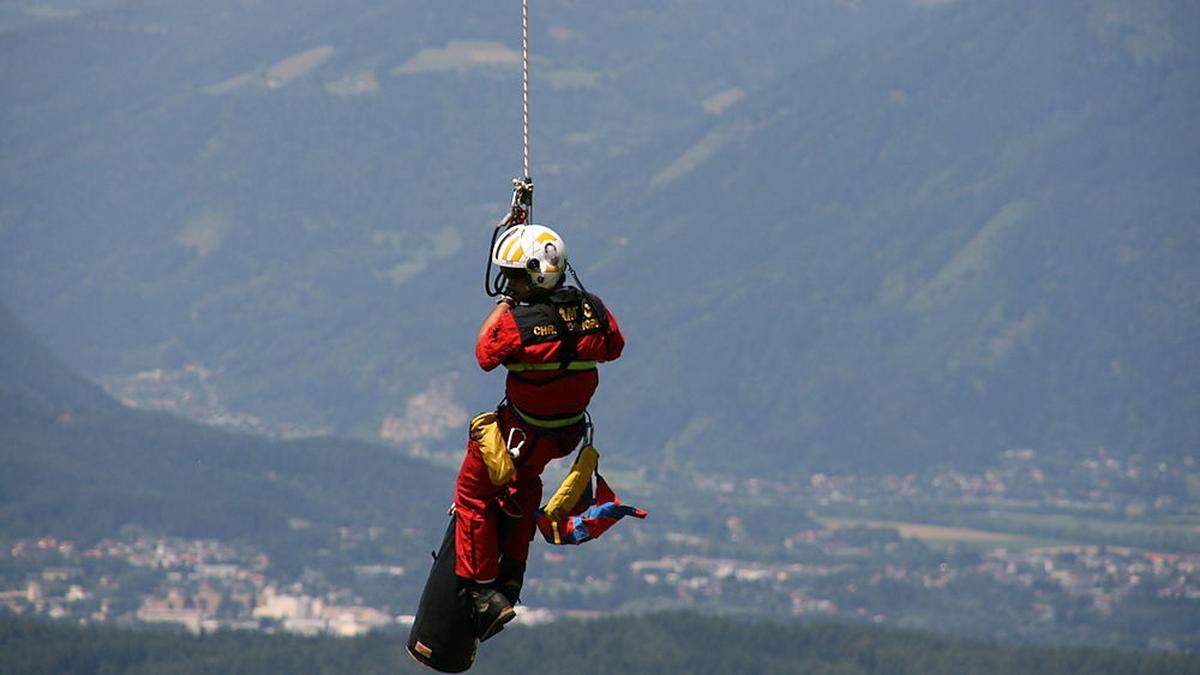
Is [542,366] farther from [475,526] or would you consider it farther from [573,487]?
[475,526]

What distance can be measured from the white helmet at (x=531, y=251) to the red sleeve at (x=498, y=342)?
0.50 m

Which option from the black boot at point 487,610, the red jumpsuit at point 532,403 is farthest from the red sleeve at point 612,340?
the black boot at point 487,610

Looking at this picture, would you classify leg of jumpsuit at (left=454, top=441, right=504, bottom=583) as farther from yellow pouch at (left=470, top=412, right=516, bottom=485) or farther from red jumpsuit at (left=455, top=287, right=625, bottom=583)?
yellow pouch at (left=470, top=412, right=516, bottom=485)

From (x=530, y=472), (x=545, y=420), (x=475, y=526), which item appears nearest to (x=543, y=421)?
(x=545, y=420)

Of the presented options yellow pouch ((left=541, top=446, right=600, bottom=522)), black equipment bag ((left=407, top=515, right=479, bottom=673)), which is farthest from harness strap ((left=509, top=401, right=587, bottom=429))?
black equipment bag ((left=407, top=515, right=479, bottom=673))

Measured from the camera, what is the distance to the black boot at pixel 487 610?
26578 mm

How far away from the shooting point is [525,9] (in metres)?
23.8

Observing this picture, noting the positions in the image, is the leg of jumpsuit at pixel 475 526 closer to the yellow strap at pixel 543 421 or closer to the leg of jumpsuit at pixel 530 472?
the leg of jumpsuit at pixel 530 472

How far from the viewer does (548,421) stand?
26.9 meters

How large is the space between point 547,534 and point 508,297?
2.16 metres

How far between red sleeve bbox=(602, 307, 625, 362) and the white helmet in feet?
2.52

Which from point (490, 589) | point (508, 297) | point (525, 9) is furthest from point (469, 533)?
point (525, 9)

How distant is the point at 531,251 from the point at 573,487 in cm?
237

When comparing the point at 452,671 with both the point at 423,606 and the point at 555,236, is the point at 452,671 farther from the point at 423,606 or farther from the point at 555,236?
the point at 555,236
